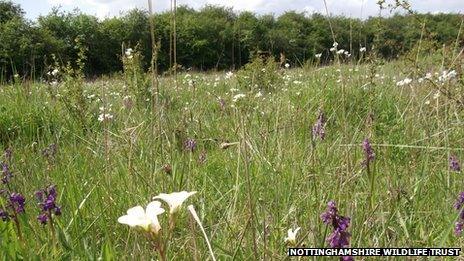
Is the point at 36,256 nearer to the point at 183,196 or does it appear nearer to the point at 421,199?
the point at 183,196

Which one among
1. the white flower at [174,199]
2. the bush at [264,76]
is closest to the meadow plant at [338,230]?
the white flower at [174,199]

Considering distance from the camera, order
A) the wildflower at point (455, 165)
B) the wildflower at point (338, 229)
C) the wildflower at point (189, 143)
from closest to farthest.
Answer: the wildflower at point (338, 229) < the wildflower at point (455, 165) < the wildflower at point (189, 143)

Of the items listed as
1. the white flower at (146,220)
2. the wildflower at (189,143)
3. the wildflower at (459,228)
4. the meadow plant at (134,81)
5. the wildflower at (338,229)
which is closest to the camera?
the white flower at (146,220)

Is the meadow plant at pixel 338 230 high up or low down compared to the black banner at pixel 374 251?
up

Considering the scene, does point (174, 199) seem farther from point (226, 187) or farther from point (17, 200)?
point (226, 187)

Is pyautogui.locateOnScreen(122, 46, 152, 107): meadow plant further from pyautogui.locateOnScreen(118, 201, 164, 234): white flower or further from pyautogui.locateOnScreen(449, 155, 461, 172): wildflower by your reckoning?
pyautogui.locateOnScreen(118, 201, 164, 234): white flower

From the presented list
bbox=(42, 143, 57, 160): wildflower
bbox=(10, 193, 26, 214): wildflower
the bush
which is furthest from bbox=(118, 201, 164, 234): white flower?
the bush

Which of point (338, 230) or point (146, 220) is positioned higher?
point (146, 220)

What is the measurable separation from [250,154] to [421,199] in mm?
790

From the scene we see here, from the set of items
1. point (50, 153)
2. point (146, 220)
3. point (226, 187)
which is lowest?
point (226, 187)

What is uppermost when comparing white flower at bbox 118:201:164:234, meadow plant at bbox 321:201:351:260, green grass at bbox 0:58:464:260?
white flower at bbox 118:201:164:234

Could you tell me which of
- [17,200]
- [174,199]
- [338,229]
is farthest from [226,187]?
[174,199]

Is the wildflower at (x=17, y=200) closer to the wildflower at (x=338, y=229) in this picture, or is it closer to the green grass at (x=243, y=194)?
the green grass at (x=243, y=194)

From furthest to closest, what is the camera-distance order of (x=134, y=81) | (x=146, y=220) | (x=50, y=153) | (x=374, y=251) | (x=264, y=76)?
(x=264, y=76) < (x=134, y=81) < (x=50, y=153) < (x=374, y=251) < (x=146, y=220)
